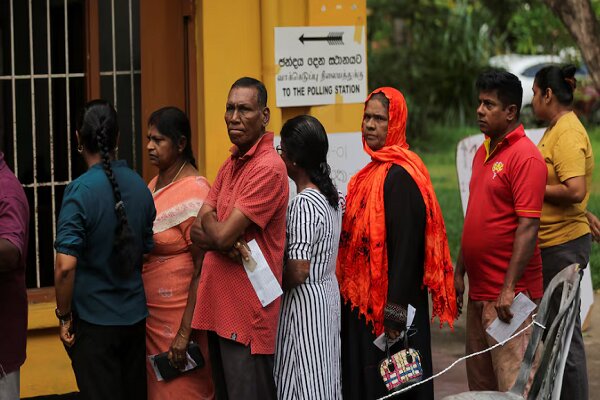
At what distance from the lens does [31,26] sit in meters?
6.54

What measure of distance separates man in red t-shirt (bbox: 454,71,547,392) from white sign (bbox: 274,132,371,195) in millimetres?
1778

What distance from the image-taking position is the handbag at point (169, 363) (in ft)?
16.6

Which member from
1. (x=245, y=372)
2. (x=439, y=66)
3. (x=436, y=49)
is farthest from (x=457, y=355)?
(x=436, y=49)

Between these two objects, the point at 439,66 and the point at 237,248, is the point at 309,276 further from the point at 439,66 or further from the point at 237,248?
the point at 439,66

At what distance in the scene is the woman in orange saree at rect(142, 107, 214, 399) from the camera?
515cm

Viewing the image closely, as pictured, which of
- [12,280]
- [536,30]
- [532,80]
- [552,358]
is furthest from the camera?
[532,80]

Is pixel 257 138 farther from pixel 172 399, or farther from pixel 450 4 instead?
pixel 450 4

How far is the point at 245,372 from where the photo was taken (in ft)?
15.7

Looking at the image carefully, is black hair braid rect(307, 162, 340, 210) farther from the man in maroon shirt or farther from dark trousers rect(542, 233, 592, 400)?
dark trousers rect(542, 233, 592, 400)

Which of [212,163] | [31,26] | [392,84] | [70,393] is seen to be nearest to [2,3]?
[31,26]

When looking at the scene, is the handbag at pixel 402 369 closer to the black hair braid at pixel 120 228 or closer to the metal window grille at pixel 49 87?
the black hair braid at pixel 120 228

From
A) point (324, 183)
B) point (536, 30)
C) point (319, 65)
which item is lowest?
point (324, 183)

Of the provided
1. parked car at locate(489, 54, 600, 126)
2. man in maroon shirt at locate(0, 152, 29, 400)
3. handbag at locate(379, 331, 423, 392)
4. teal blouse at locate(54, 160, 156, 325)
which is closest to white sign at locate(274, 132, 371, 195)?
handbag at locate(379, 331, 423, 392)

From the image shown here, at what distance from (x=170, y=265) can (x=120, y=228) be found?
20.2 inches
